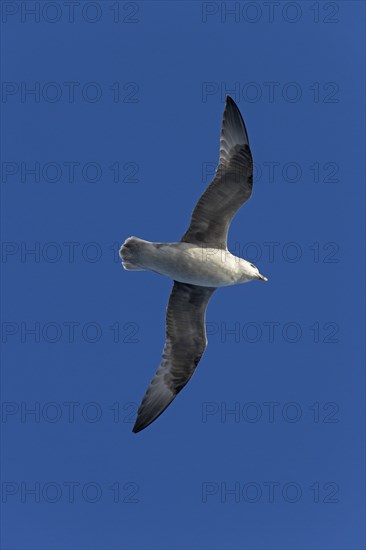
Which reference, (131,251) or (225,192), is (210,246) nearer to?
(225,192)

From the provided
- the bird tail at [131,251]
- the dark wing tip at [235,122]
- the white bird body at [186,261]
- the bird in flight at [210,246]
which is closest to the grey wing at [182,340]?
the bird in flight at [210,246]

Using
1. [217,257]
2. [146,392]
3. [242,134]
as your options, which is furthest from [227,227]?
[146,392]

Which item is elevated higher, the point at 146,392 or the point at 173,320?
the point at 173,320

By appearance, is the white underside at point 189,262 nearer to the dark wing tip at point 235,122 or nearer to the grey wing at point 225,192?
the grey wing at point 225,192

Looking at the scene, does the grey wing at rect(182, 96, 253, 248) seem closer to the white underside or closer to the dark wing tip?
the dark wing tip

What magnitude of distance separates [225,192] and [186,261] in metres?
1.29

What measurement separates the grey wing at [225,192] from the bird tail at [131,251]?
0.75 m

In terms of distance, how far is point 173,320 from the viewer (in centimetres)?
1734

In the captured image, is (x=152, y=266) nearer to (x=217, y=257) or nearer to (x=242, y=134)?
(x=217, y=257)

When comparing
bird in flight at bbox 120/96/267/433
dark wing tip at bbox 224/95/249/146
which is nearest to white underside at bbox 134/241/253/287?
bird in flight at bbox 120/96/267/433

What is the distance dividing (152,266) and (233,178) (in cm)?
195

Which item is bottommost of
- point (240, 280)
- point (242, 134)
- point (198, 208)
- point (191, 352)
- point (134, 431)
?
point (134, 431)

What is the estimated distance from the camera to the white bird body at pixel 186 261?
54.2 ft

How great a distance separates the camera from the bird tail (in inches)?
654
